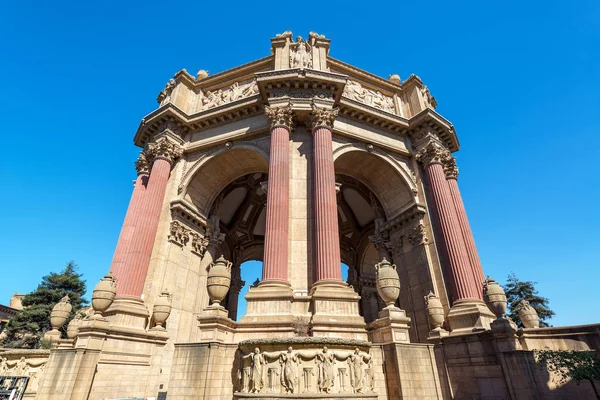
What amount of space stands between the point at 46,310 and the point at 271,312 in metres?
30.5

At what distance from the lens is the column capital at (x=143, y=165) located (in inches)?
805

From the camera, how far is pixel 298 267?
13.8 metres

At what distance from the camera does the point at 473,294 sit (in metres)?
15.3

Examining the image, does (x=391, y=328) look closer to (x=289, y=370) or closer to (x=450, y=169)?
(x=289, y=370)

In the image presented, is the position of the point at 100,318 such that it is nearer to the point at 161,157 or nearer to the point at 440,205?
the point at 161,157

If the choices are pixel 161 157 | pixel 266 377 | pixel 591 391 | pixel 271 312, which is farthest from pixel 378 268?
pixel 161 157

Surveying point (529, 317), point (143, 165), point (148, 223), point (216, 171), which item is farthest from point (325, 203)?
point (143, 165)

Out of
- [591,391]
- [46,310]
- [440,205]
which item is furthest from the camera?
[46,310]

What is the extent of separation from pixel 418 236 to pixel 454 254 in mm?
2361

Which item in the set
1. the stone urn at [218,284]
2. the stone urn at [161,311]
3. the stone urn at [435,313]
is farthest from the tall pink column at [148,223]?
the stone urn at [435,313]

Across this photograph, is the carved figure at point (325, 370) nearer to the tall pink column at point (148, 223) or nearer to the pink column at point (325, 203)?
the pink column at point (325, 203)

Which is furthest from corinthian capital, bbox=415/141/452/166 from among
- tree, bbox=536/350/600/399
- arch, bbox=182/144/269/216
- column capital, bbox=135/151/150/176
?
column capital, bbox=135/151/150/176

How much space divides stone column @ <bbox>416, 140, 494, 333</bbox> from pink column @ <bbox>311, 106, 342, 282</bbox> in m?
6.54

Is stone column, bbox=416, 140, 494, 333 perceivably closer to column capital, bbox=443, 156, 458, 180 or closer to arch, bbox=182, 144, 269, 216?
column capital, bbox=443, 156, 458, 180
